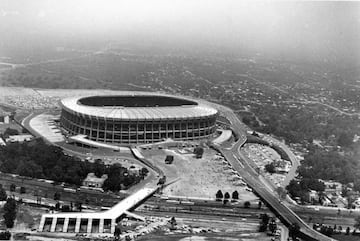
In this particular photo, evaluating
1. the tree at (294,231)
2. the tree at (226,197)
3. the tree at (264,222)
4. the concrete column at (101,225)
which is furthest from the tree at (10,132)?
the tree at (294,231)

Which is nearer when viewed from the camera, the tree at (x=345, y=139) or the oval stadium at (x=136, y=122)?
the oval stadium at (x=136, y=122)

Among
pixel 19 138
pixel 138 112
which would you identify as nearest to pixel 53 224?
pixel 138 112

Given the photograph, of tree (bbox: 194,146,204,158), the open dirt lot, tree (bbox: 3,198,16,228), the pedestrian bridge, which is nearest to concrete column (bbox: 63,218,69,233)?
the pedestrian bridge

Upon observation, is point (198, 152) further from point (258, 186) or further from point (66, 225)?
point (66, 225)

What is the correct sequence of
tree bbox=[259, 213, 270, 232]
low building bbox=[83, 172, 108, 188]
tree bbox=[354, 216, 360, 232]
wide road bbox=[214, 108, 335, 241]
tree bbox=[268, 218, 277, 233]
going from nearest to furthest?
1. tree bbox=[268, 218, 277, 233]
2. tree bbox=[259, 213, 270, 232]
3. wide road bbox=[214, 108, 335, 241]
4. tree bbox=[354, 216, 360, 232]
5. low building bbox=[83, 172, 108, 188]

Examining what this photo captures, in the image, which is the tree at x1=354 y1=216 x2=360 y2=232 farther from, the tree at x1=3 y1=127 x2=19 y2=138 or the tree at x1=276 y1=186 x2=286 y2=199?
the tree at x1=3 y1=127 x2=19 y2=138

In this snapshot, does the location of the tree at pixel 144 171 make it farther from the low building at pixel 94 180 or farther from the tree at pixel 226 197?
the tree at pixel 226 197
